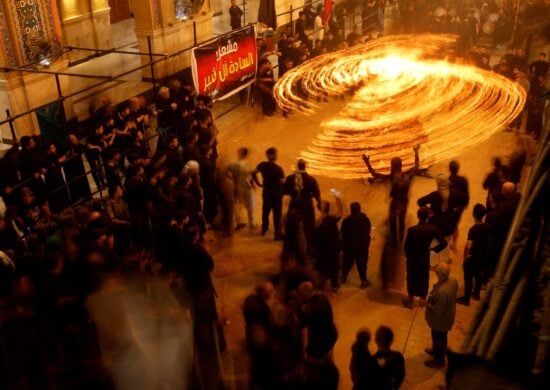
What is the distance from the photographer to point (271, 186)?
9359 millimetres

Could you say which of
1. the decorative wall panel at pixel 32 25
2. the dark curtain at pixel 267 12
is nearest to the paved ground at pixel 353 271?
the dark curtain at pixel 267 12

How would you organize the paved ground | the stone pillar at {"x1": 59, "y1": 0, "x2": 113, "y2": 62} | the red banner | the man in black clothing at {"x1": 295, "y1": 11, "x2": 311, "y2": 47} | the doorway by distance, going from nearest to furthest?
the paved ground
the red banner
the stone pillar at {"x1": 59, "y1": 0, "x2": 113, "y2": 62}
the man in black clothing at {"x1": 295, "y1": 11, "x2": 311, "y2": 47}
the doorway

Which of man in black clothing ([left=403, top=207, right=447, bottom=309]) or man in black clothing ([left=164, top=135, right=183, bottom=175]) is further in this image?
man in black clothing ([left=164, top=135, right=183, bottom=175])

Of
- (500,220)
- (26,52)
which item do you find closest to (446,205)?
(500,220)

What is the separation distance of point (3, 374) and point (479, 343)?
489 cm

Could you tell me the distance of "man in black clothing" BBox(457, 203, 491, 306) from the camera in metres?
7.48

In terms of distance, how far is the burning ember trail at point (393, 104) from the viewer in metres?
12.4

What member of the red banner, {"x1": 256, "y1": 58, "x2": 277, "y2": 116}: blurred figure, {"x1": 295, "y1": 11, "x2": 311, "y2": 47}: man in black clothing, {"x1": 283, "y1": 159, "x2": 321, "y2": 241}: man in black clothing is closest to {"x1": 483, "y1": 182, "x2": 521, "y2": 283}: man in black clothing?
{"x1": 283, "y1": 159, "x2": 321, "y2": 241}: man in black clothing

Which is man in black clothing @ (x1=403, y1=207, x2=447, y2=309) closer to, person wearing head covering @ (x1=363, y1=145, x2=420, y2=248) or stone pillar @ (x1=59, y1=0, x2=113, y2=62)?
person wearing head covering @ (x1=363, y1=145, x2=420, y2=248)

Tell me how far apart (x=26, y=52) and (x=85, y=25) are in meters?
4.74

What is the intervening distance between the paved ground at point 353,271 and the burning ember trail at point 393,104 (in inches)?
16.3

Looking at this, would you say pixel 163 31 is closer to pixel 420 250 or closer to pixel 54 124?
pixel 54 124

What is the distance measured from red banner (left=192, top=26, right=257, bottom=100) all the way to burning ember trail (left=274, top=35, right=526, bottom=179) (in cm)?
214

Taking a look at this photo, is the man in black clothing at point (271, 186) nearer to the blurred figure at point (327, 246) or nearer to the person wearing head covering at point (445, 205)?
the blurred figure at point (327, 246)
